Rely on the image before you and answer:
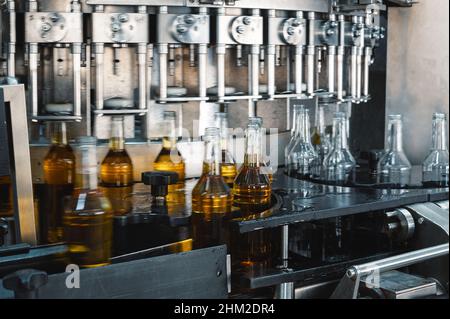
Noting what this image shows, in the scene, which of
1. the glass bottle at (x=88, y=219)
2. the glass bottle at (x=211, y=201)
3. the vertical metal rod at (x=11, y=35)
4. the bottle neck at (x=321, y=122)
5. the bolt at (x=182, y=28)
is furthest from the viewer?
the bottle neck at (x=321, y=122)

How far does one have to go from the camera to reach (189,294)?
5.36 ft

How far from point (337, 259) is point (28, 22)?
1137 mm

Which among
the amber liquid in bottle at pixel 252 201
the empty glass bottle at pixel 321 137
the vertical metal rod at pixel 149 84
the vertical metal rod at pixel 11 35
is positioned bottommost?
the amber liquid in bottle at pixel 252 201

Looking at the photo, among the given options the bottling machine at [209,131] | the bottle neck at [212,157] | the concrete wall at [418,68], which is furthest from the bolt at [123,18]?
the concrete wall at [418,68]

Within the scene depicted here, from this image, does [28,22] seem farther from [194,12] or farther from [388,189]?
[388,189]

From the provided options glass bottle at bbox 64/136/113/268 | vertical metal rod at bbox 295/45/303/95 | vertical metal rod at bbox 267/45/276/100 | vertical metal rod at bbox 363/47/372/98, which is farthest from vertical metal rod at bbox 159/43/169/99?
vertical metal rod at bbox 363/47/372/98

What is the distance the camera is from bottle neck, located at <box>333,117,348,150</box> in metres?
2.52

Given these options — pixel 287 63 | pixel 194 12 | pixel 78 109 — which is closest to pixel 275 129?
pixel 287 63

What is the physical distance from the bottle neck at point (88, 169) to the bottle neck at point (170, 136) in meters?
0.82

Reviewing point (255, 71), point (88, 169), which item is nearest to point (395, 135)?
point (255, 71)

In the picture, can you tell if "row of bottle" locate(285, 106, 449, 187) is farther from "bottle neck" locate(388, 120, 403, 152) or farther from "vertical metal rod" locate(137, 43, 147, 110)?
"vertical metal rod" locate(137, 43, 147, 110)

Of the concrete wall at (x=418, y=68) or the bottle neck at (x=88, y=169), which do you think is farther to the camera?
the concrete wall at (x=418, y=68)

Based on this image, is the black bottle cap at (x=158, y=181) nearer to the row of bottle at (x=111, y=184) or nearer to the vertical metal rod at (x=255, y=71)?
the row of bottle at (x=111, y=184)

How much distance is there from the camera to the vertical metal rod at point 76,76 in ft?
7.57
